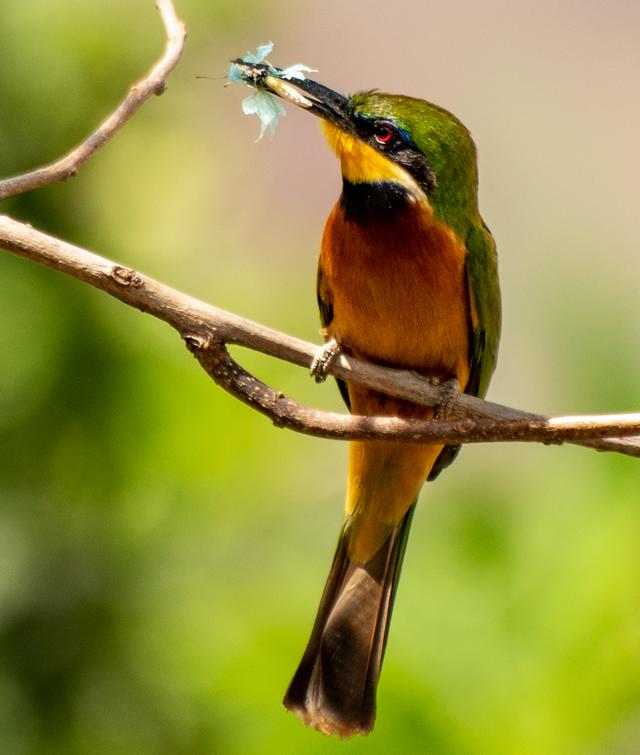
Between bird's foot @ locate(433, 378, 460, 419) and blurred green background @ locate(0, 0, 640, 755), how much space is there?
0.51m

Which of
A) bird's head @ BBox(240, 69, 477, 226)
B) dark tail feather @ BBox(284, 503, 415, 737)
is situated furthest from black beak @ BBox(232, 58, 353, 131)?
dark tail feather @ BBox(284, 503, 415, 737)

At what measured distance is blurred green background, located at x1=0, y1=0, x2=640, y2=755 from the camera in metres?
2.46

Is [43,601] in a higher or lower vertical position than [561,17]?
lower

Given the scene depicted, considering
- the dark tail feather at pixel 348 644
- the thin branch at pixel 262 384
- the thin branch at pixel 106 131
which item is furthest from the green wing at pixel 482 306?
the thin branch at pixel 106 131

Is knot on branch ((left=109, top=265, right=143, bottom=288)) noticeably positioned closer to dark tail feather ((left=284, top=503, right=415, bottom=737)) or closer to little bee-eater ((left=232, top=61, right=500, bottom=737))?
little bee-eater ((left=232, top=61, right=500, bottom=737))

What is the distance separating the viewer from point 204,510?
8.64 feet

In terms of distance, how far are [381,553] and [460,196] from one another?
0.64m

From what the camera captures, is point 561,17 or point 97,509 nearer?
point 97,509

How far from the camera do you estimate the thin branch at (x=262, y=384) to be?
61.7 inches

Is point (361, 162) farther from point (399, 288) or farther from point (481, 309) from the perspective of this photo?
point (481, 309)

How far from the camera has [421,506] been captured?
8.86 ft

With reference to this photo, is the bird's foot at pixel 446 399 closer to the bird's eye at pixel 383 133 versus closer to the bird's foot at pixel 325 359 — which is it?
the bird's foot at pixel 325 359

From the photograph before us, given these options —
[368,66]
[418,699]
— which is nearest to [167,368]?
[418,699]

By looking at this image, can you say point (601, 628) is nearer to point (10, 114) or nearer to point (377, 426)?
point (377, 426)
